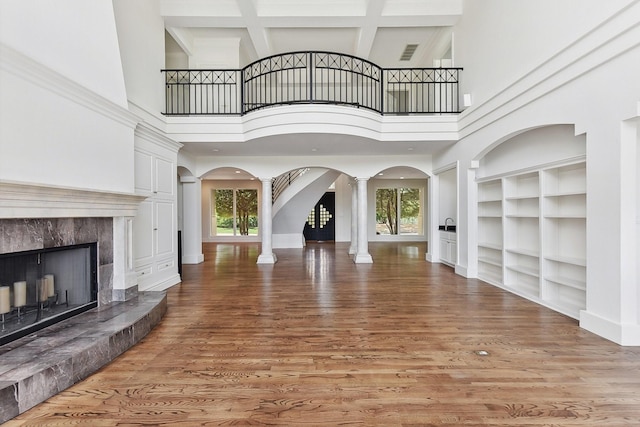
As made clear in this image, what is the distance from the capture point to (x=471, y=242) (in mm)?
6145

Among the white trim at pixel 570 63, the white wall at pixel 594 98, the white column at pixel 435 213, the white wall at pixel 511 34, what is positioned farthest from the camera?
the white column at pixel 435 213

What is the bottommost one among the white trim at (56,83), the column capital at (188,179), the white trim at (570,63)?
the column capital at (188,179)

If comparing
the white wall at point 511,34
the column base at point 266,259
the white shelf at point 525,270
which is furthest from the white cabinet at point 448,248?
the column base at point 266,259

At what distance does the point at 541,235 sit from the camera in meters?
4.38

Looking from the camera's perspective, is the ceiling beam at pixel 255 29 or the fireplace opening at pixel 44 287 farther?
the ceiling beam at pixel 255 29

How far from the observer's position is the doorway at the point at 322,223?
1394 centimetres

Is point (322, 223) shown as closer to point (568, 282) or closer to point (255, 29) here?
point (255, 29)

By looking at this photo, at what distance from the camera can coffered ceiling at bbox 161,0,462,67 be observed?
6410 millimetres

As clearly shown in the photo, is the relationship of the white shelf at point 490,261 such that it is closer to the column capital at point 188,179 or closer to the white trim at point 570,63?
the white trim at point 570,63

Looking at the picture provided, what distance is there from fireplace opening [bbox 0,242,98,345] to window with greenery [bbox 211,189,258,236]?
1018 cm

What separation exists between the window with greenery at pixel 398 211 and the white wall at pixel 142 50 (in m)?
9.68

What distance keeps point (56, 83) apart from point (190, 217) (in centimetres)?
553

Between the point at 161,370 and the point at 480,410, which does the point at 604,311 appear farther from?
the point at 161,370

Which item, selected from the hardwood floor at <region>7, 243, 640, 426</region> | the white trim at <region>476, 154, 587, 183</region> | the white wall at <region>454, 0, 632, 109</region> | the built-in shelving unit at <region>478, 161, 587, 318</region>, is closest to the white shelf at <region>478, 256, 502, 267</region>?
the built-in shelving unit at <region>478, 161, 587, 318</region>
